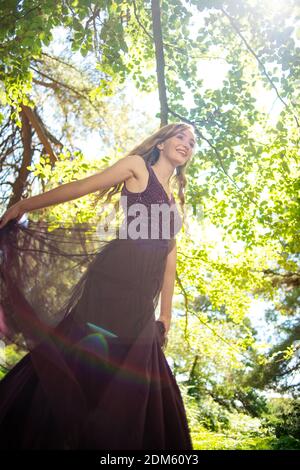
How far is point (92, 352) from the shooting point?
267 cm

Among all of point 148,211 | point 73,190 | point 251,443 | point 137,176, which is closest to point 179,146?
point 137,176

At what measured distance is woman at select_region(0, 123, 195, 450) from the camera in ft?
7.85

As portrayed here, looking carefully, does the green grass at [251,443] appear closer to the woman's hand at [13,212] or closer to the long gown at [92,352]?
the long gown at [92,352]

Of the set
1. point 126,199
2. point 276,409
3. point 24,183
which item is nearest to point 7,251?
point 126,199

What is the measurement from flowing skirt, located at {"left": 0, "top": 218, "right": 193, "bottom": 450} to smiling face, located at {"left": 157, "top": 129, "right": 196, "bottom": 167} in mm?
737

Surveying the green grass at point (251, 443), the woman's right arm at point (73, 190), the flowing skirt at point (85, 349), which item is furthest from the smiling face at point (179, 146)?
the green grass at point (251, 443)

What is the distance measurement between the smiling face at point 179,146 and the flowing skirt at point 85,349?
74 cm

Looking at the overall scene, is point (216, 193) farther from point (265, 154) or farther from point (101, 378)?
point (101, 378)

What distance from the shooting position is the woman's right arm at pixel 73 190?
3.07m

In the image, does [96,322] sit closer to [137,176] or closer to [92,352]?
[92,352]

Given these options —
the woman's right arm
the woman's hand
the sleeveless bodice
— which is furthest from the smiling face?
the woman's hand

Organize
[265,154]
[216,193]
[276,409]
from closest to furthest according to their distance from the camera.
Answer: [265,154], [216,193], [276,409]

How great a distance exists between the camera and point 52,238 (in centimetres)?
332

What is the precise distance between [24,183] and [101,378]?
878 cm
